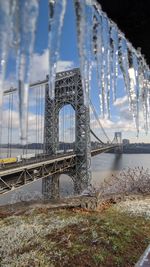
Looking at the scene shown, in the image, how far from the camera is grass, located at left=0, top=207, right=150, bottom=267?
5781 mm

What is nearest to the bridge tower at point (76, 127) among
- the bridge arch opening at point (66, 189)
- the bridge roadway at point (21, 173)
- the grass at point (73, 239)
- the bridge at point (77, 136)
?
the bridge at point (77, 136)

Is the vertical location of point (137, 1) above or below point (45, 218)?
above

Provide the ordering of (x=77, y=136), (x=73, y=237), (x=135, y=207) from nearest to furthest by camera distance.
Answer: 1. (x=73, y=237)
2. (x=135, y=207)
3. (x=77, y=136)

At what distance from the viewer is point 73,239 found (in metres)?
6.78

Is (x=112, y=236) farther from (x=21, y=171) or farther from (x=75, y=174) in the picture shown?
(x=75, y=174)

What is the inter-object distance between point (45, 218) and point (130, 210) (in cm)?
297

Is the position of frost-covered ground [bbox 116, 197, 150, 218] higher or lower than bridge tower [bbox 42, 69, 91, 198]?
lower

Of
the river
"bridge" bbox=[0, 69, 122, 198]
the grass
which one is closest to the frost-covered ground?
the grass

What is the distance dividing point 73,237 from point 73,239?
11cm

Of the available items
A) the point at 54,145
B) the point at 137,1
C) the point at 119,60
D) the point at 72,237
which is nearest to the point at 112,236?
the point at 72,237

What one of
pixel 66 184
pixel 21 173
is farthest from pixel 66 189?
pixel 21 173

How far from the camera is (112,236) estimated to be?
6938 mm

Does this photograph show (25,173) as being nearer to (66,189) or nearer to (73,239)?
(73,239)

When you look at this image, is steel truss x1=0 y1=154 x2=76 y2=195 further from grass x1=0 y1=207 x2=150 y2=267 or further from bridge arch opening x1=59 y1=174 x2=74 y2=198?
grass x1=0 y1=207 x2=150 y2=267
